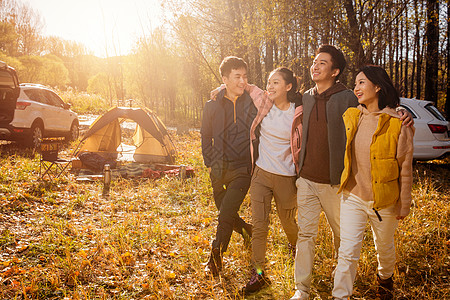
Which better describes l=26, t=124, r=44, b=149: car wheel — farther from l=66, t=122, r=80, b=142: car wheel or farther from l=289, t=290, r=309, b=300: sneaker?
l=289, t=290, r=309, b=300: sneaker

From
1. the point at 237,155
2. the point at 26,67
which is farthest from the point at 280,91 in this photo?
the point at 26,67

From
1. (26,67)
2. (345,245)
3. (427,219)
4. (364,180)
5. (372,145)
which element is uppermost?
(26,67)

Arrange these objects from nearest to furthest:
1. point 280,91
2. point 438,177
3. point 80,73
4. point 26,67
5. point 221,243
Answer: point 280,91 < point 221,243 < point 438,177 < point 26,67 < point 80,73

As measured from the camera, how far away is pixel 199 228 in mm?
5375

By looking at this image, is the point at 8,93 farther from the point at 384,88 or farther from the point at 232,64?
the point at 384,88

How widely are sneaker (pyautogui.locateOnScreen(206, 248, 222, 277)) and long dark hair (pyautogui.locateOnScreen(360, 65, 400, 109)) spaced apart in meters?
2.20

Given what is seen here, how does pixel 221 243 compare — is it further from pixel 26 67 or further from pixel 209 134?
pixel 26 67

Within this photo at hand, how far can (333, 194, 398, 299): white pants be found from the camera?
2.67 meters

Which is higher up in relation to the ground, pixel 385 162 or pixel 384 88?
pixel 384 88

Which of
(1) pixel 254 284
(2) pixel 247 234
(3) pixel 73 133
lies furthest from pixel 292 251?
(3) pixel 73 133

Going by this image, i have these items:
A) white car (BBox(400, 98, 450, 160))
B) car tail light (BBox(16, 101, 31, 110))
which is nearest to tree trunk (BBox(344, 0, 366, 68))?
white car (BBox(400, 98, 450, 160))

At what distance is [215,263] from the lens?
3.66m

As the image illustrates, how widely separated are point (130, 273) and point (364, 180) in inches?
110

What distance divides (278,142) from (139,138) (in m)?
8.84
